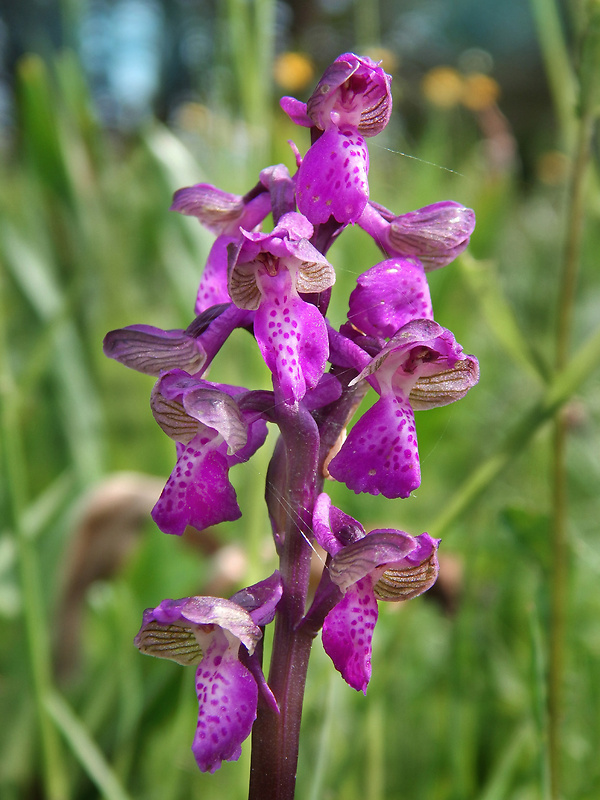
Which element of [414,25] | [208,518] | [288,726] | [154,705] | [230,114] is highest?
[414,25]

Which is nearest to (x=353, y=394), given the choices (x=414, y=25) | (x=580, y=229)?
(x=580, y=229)

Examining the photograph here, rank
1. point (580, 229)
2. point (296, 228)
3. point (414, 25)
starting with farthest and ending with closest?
point (414, 25) → point (580, 229) → point (296, 228)

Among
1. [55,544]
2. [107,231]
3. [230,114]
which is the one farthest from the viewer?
[107,231]

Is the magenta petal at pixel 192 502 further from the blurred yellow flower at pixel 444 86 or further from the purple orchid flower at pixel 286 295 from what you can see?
the blurred yellow flower at pixel 444 86

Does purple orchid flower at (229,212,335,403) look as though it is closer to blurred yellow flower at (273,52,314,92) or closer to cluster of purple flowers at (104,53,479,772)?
cluster of purple flowers at (104,53,479,772)

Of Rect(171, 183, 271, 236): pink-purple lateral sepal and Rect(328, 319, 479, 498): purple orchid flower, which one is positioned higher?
Rect(171, 183, 271, 236): pink-purple lateral sepal

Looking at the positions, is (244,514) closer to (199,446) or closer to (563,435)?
(563,435)

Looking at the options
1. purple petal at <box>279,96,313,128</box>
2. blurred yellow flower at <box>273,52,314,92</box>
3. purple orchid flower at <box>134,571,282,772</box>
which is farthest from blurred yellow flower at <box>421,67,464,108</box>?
purple orchid flower at <box>134,571,282,772</box>

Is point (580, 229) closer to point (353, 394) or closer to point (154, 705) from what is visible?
point (353, 394)
